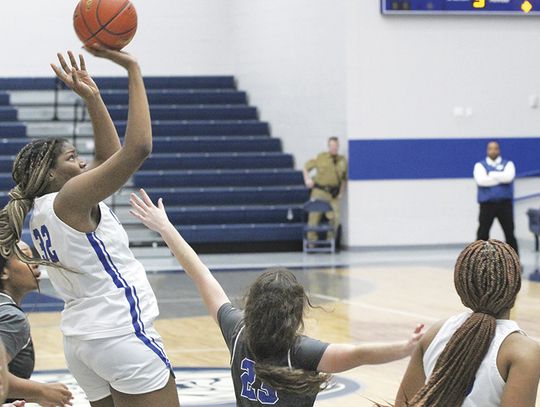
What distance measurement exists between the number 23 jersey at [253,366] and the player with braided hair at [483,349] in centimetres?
30

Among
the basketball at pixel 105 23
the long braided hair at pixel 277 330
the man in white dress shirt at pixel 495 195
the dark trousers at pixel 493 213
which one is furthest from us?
the dark trousers at pixel 493 213

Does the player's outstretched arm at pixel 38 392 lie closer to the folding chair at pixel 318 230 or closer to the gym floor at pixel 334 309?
the gym floor at pixel 334 309

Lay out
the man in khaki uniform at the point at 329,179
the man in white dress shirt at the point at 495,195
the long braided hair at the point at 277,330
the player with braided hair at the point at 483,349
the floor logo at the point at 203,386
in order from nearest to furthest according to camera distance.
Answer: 1. the player with braided hair at the point at 483,349
2. the long braided hair at the point at 277,330
3. the floor logo at the point at 203,386
4. the man in white dress shirt at the point at 495,195
5. the man in khaki uniform at the point at 329,179

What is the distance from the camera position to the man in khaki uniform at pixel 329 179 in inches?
668

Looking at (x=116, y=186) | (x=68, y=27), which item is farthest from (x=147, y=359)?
(x=68, y=27)

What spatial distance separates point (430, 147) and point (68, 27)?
24.1 ft

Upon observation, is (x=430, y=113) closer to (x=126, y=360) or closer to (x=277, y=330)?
(x=126, y=360)

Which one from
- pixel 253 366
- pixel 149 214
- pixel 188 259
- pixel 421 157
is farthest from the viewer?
pixel 421 157


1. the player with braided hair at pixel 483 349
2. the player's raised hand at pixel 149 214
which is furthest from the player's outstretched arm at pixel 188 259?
the player with braided hair at pixel 483 349

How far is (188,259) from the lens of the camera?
11.2ft

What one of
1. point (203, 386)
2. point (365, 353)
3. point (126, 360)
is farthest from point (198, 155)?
point (365, 353)

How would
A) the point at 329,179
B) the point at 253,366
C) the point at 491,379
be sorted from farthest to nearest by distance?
the point at 329,179
the point at 253,366
the point at 491,379

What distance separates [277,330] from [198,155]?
15923mm

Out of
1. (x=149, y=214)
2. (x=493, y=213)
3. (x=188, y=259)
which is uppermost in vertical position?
(x=149, y=214)
